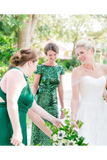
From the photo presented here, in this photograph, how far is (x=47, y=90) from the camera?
3133mm

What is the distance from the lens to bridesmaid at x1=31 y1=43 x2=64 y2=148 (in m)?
3.07

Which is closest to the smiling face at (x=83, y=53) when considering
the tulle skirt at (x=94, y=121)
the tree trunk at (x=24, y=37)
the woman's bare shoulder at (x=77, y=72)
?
the woman's bare shoulder at (x=77, y=72)

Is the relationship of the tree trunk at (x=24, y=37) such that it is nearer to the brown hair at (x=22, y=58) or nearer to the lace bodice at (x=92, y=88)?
the lace bodice at (x=92, y=88)

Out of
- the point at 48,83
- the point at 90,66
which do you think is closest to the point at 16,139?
the point at 90,66

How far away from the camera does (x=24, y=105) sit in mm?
1813

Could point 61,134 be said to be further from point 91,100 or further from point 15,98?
point 91,100

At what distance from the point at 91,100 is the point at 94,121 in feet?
0.67

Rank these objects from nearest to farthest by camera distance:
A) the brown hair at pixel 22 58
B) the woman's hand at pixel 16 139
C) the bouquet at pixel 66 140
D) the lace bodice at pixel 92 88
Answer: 1. the bouquet at pixel 66 140
2. the woman's hand at pixel 16 139
3. the brown hair at pixel 22 58
4. the lace bodice at pixel 92 88

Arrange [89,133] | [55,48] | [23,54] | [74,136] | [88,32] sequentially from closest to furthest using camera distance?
1. [74,136]
2. [23,54]
3. [89,133]
4. [55,48]
5. [88,32]

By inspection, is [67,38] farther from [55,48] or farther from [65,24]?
[55,48]

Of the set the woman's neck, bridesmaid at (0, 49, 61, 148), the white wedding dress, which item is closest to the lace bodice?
the white wedding dress

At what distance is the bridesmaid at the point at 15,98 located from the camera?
63.9 inches

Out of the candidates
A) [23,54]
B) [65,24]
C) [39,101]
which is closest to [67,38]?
[65,24]
